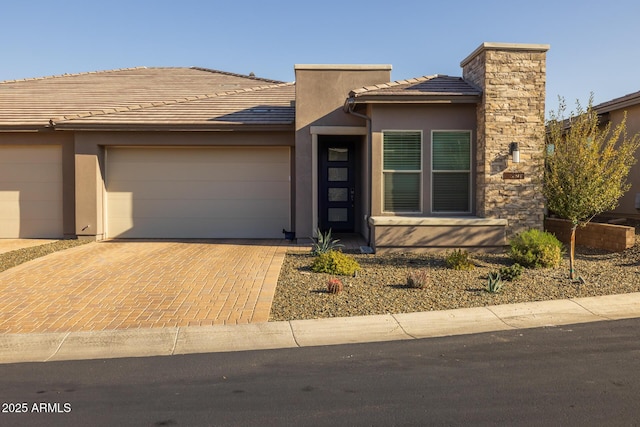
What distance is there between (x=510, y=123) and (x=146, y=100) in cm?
1138

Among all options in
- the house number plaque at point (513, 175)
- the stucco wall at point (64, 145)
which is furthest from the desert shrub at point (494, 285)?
the stucco wall at point (64, 145)

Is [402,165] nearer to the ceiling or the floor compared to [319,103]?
nearer to the floor

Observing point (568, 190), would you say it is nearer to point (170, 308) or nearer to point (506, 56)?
point (506, 56)

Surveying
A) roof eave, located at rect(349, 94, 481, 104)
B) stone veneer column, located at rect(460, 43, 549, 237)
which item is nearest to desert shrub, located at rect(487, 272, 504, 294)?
stone veneer column, located at rect(460, 43, 549, 237)

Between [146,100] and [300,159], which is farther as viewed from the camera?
[146,100]

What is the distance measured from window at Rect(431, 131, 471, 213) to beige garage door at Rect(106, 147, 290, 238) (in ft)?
14.9

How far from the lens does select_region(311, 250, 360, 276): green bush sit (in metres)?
9.93

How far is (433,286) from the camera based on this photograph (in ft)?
29.5

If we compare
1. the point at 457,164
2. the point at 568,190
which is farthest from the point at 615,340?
the point at 457,164

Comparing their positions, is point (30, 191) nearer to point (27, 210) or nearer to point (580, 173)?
point (27, 210)

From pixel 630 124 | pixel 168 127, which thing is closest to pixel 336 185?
pixel 168 127

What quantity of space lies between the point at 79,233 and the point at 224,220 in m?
3.94

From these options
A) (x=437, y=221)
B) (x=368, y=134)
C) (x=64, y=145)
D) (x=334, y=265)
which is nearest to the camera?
(x=334, y=265)

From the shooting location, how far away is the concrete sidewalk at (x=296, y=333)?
620 centimetres
